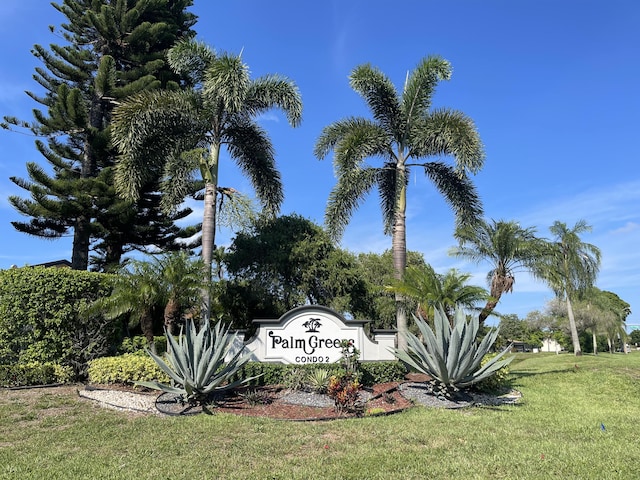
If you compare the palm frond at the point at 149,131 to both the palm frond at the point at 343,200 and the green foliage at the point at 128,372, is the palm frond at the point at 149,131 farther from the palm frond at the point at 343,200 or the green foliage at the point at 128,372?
the green foliage at the point at 128,372

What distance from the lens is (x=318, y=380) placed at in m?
9.59

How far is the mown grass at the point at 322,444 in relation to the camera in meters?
4.93

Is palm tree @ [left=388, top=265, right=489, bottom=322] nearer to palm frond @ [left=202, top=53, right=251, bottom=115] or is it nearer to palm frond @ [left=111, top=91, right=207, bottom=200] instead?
palm frond @ [left=202, top=53, right=251, bottom=115]

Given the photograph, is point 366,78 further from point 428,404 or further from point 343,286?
point 428,404

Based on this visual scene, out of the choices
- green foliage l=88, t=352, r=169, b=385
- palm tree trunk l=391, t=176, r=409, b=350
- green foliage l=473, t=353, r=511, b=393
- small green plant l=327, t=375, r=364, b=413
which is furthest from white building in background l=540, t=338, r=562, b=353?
green foliage l=88, t=352, r=169, b=385

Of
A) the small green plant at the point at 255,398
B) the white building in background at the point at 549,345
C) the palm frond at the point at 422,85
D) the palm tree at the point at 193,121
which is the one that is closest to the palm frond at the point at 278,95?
the palm tree at the point at 193,121

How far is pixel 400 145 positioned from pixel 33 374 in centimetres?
1191

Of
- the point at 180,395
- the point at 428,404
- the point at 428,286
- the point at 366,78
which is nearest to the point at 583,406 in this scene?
the point at 428,404

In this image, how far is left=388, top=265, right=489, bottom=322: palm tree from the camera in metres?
12.3

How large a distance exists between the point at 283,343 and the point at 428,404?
406cm

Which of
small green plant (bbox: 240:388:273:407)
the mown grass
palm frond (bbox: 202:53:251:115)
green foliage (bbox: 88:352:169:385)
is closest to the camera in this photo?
the mown grass

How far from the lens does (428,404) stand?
29.7ft

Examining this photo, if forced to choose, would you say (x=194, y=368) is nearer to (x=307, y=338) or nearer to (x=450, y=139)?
(x=307, y=338)

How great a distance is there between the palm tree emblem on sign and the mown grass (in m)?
3.84
